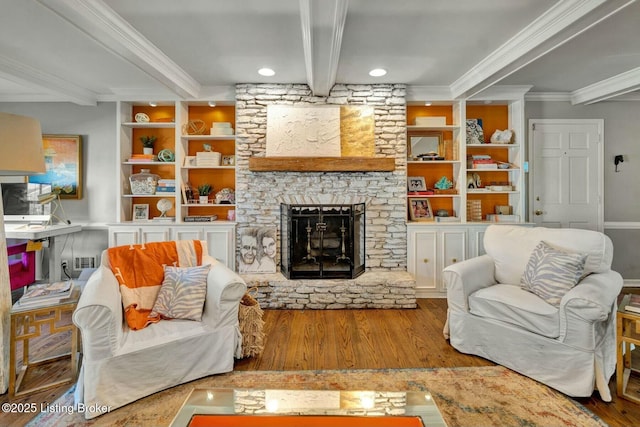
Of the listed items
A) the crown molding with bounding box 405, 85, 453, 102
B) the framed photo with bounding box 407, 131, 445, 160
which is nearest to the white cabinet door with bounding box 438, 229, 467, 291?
the framed photo with bounding box 407, 131, 445, 160

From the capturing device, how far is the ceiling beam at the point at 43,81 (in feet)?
10.0

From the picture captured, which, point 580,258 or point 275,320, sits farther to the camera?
point 275,320

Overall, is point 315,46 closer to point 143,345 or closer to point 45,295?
point 143,345

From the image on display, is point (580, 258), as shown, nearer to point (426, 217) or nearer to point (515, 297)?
point (515, 297)

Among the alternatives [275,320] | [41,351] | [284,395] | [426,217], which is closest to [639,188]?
[426,217]

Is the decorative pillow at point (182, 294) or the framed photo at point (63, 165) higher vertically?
the framed photo at point (63, 165)

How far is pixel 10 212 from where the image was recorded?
378 cm

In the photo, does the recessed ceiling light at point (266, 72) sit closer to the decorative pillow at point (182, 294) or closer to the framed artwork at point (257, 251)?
the framed artwork at point (257, 251)

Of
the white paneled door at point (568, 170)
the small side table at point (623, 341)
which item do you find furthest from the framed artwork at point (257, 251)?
the white paneled door at point (568, 170)

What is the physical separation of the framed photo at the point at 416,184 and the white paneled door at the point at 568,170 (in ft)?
4.59

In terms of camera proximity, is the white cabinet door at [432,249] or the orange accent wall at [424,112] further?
the orange accent wall at [424,112]

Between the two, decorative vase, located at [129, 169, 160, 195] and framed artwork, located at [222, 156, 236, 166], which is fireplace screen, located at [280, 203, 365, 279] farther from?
decorative vase, located at [129, 169, 160, 195]

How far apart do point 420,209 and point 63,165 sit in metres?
4.61

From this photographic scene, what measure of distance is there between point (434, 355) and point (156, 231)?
326 cm
